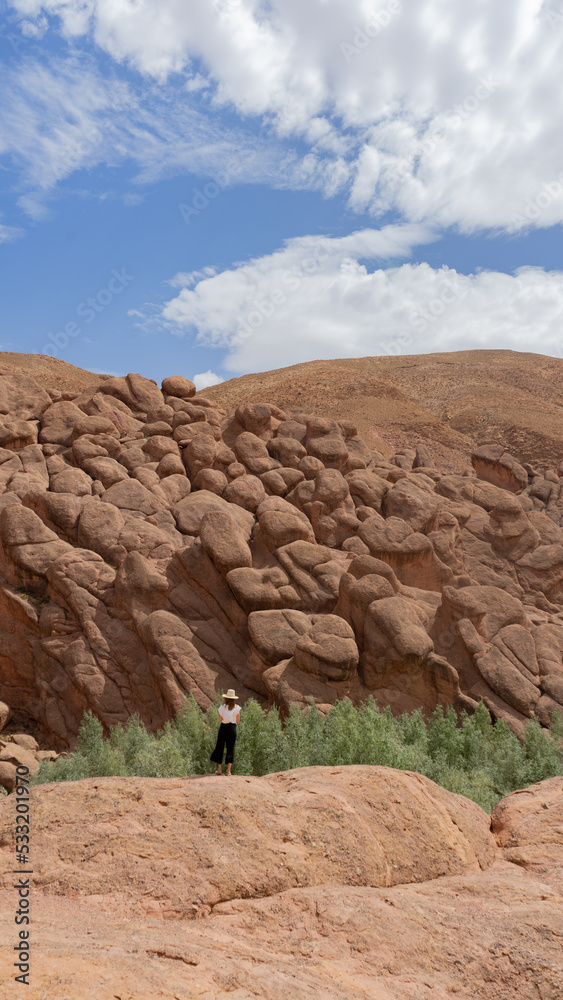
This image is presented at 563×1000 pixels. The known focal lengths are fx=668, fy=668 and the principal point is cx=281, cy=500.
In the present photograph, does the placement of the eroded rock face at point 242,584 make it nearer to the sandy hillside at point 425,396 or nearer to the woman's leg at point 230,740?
the woman's leg at point 230,740

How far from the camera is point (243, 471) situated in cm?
2603

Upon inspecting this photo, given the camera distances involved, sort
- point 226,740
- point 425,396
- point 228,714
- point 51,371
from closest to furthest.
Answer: point 228,714
point 226,740
point 51,371
point 425,396

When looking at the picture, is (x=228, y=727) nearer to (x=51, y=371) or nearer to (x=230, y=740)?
(x=230, y=740)

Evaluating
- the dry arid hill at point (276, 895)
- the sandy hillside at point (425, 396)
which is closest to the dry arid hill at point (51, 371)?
the sandy hillside at point (425, 396)

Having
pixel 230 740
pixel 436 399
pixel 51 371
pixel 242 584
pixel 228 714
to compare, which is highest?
pixel 436 399

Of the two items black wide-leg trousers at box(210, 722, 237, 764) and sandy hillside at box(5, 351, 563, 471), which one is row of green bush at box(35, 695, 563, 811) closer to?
black wide-leg trousers at box(210, 722, 237, 764)

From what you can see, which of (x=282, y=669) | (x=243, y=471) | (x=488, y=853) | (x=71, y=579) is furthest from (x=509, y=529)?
(x=488, y=853)

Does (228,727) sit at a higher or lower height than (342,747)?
higher

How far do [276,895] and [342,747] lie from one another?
21.3 ft

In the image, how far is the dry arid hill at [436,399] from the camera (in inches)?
2384

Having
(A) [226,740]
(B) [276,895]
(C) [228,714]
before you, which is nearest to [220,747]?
(A) [226,740]

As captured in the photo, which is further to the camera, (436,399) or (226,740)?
(436,399)

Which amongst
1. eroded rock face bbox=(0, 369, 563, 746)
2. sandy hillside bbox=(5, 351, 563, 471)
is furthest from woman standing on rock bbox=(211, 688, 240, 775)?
sandy hillside bbox=(5, 351, 563, 471)

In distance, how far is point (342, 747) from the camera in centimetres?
1348
